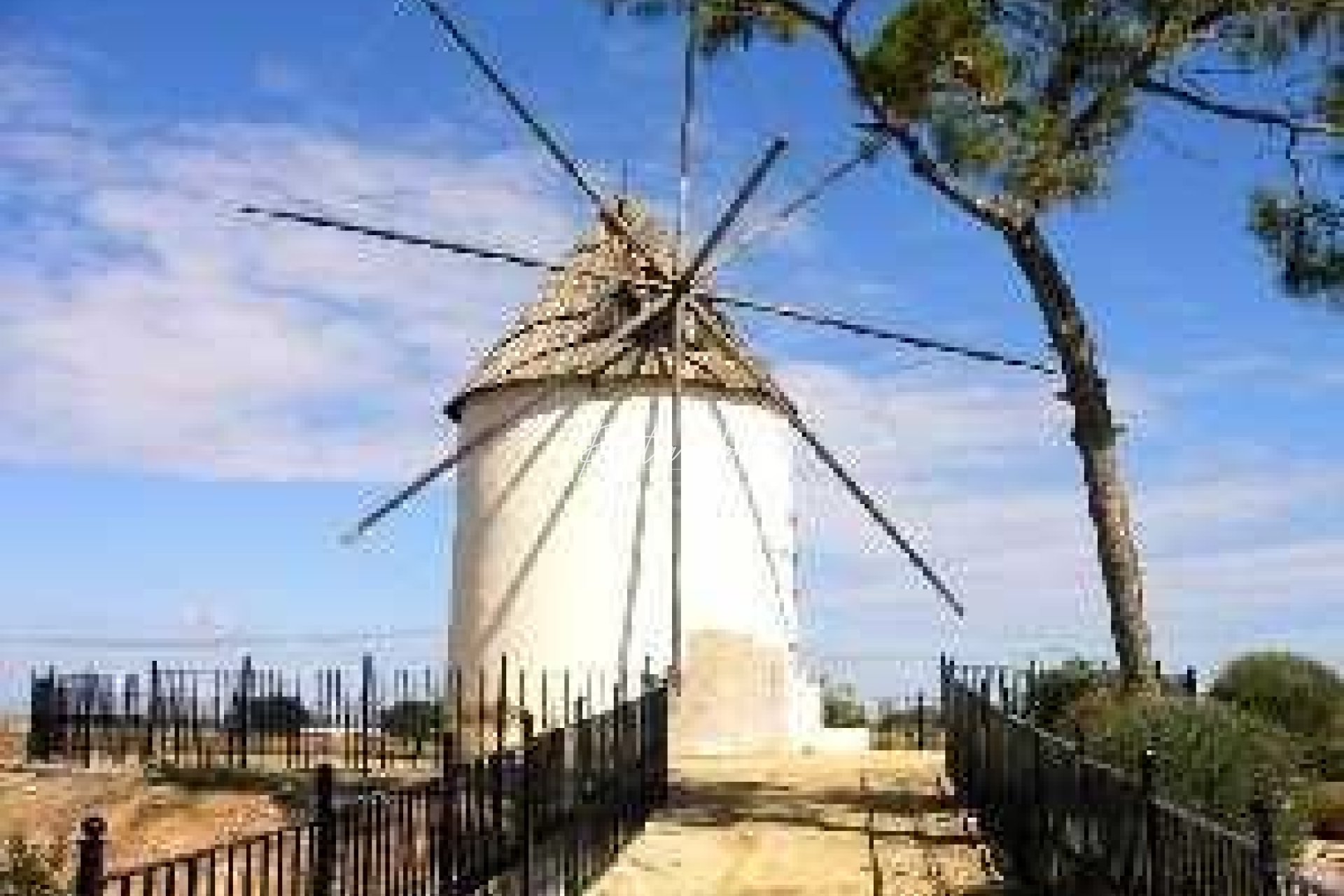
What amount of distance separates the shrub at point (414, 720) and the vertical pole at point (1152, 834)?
52.1 feet

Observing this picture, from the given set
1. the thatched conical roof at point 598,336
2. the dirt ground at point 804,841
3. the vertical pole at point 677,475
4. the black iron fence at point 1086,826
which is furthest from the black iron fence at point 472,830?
the thatched conical roof at point 598,336

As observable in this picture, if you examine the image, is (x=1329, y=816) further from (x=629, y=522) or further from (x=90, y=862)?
(x=90, y=862)

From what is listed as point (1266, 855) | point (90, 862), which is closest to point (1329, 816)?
point (1266, 855)

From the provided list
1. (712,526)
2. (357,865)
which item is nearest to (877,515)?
(712,526)

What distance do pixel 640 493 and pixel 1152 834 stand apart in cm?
1727

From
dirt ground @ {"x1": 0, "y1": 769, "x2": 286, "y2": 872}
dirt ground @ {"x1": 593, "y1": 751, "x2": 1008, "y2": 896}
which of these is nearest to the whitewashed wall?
dirt ground @ {"x1": 593, "y1": 751, "x2": 1008, "y2": 896}

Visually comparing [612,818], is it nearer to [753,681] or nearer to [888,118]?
[888,118]

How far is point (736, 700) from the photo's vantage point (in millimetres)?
27891

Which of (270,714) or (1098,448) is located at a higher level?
(1098,448)

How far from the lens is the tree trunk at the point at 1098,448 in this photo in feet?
66.2

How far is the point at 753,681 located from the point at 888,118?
9.73 meters

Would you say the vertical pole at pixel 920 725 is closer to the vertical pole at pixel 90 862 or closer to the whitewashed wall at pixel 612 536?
the whitewashed wall at pixel 612 536

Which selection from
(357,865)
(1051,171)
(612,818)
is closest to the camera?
(357,865)

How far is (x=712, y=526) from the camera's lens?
28.4m
